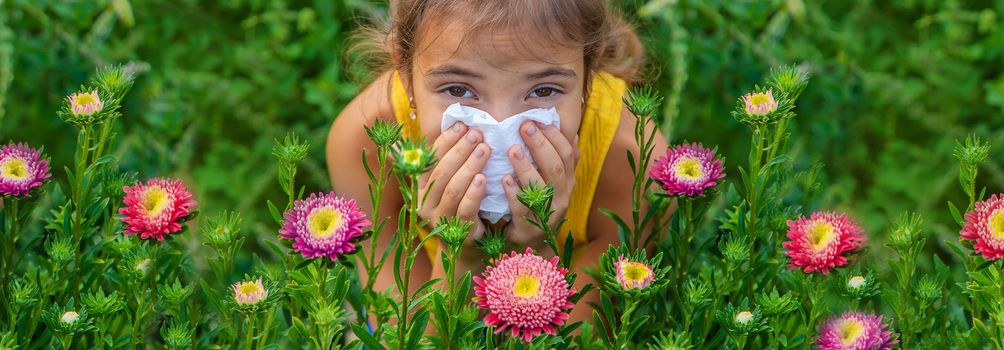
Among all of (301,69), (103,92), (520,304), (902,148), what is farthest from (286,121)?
(520,304)

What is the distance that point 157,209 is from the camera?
1332 millimetres

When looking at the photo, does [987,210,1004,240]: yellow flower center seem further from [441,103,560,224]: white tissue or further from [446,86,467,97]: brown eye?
[446,86,467,97]: brown eye

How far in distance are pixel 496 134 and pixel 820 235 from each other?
0.46 meters

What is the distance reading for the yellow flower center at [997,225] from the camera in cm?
129

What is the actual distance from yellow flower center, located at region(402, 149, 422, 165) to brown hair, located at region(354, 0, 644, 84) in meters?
0.56

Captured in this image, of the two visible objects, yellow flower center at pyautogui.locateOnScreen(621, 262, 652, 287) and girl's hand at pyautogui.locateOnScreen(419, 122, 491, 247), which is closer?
yellow flower center at pyautogui.locateOnScreen(621, 262, 652, 287)

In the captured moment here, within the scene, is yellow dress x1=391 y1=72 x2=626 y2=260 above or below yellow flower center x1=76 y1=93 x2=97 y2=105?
above

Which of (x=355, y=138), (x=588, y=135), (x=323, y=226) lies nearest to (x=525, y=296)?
(x=323, y=226)

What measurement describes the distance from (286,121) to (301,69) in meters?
0.16

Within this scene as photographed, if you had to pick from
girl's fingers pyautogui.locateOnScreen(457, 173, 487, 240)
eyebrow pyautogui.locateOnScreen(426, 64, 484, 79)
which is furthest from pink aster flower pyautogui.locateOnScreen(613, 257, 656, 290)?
eyebrow pyautogui.locateOnScreen(426, 64, 484, 79)

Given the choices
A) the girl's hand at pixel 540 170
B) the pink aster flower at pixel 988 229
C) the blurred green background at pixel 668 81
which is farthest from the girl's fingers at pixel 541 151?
the blurred green background at pixel 668 81

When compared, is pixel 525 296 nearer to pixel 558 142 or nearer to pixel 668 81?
pixel 558 142

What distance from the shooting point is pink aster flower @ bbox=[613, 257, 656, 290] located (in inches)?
48.3

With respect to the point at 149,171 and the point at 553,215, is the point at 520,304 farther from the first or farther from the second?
the point at 149,171
